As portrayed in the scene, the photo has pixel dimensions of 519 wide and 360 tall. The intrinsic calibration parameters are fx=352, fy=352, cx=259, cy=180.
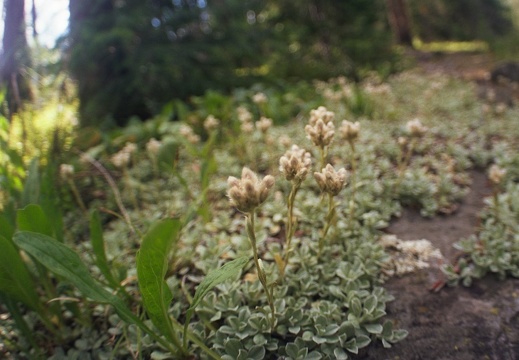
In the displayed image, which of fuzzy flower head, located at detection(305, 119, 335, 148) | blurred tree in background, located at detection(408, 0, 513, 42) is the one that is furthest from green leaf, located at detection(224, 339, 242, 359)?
blurred tree in background, located at detection(408, 0, 513, 42)

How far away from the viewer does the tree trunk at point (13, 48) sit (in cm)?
242

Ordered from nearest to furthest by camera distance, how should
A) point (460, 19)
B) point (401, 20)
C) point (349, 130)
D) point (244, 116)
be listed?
point (349, 130) → point (244, 116) → point (401, 20) → point (460, 19)

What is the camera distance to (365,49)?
24.1 feet

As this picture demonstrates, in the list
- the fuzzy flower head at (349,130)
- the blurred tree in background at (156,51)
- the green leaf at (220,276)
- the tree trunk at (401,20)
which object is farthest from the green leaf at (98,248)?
the tree trunk at (401,20)

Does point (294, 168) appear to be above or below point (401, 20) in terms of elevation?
below

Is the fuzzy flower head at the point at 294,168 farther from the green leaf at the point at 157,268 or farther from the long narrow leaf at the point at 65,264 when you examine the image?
the long narrow leaf at the point at 65,264

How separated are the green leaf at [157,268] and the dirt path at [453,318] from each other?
27.2 inches

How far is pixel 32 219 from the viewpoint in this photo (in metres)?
1.21

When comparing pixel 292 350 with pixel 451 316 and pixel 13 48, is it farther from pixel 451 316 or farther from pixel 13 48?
pixel 13 48

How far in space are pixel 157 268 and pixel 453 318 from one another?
3.54 ft

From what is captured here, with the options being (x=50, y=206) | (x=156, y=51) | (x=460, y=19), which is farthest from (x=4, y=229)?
(x=460, y=19)

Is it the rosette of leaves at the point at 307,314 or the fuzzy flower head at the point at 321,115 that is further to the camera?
the fuzzy flower head at the point at 321,115

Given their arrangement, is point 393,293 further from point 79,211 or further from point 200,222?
point 79,211

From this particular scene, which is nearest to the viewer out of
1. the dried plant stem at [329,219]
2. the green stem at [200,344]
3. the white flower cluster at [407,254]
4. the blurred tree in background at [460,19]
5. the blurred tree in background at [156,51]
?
the green stem at [200,344]
